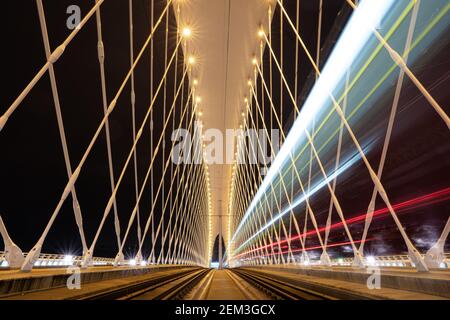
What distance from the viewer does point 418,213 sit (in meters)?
5.58

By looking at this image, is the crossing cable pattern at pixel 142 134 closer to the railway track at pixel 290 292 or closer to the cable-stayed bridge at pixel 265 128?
the cable-stayed bridge at pixel 265 128

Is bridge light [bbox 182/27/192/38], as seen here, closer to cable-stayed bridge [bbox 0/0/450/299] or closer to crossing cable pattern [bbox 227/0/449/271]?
cable-stayed bridge [bbox 0/0/450/299]

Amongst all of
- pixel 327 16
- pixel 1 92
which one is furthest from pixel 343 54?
pixel 1 92

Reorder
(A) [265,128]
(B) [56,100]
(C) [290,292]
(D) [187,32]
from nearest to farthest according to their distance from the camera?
(C) [290,292], (B) [56,100], (D) [187,32], (A) [265,128]

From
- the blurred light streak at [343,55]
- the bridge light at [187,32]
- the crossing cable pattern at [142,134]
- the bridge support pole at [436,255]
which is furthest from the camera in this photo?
the bridge light at [187,32]

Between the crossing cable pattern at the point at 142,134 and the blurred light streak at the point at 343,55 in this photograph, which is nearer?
the crossing cable pattern at the point at 142,134

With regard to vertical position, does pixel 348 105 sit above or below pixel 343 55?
below

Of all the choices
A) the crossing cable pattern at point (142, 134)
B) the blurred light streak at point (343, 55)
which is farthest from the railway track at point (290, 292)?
the blurred light streak at point (343, 55)

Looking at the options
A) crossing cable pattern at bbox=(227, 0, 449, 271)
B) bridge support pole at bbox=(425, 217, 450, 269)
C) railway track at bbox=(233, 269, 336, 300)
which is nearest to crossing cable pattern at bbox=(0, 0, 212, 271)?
railway track at bbox=(233, 269, 336, 300)

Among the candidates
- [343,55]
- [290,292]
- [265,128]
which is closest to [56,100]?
[290,292]

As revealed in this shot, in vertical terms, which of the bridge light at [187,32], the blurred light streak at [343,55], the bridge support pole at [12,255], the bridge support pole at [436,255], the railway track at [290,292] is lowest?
the railway track at [290,292]

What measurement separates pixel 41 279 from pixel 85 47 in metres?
4.76

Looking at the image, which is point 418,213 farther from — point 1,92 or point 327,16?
point 1,92

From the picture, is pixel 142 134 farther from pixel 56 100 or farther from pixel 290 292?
pixel 290 292
